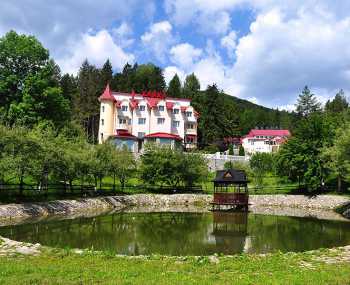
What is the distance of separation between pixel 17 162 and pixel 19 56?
25.3 metres

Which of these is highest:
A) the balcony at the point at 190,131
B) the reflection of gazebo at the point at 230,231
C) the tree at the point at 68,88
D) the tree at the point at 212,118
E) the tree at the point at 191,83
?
the tree at the point at 191,83

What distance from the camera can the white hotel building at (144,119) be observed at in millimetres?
72363

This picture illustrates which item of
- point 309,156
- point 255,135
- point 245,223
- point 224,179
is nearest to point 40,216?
point 245,223

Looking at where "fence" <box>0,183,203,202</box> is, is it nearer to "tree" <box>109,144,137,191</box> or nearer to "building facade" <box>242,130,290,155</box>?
"tree" <box>109,144,137,191</box>

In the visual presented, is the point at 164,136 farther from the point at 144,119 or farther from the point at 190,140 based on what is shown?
the point at 190,140

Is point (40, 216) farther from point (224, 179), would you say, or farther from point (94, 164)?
point (224, 179)

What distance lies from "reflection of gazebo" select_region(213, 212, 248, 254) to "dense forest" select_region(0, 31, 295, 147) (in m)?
20.7

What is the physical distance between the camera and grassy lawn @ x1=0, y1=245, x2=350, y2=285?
10422 millimetres

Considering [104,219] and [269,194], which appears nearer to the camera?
[104,219]

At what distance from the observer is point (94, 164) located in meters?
39.5

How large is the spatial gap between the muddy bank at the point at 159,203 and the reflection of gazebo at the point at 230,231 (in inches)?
225

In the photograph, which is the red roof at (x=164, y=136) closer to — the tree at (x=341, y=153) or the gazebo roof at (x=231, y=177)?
the gazebo roof at (x=231, y=177)

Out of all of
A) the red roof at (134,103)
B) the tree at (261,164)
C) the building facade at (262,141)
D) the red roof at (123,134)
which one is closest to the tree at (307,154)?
the tree at (261,164)

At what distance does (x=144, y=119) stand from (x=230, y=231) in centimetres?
5028
